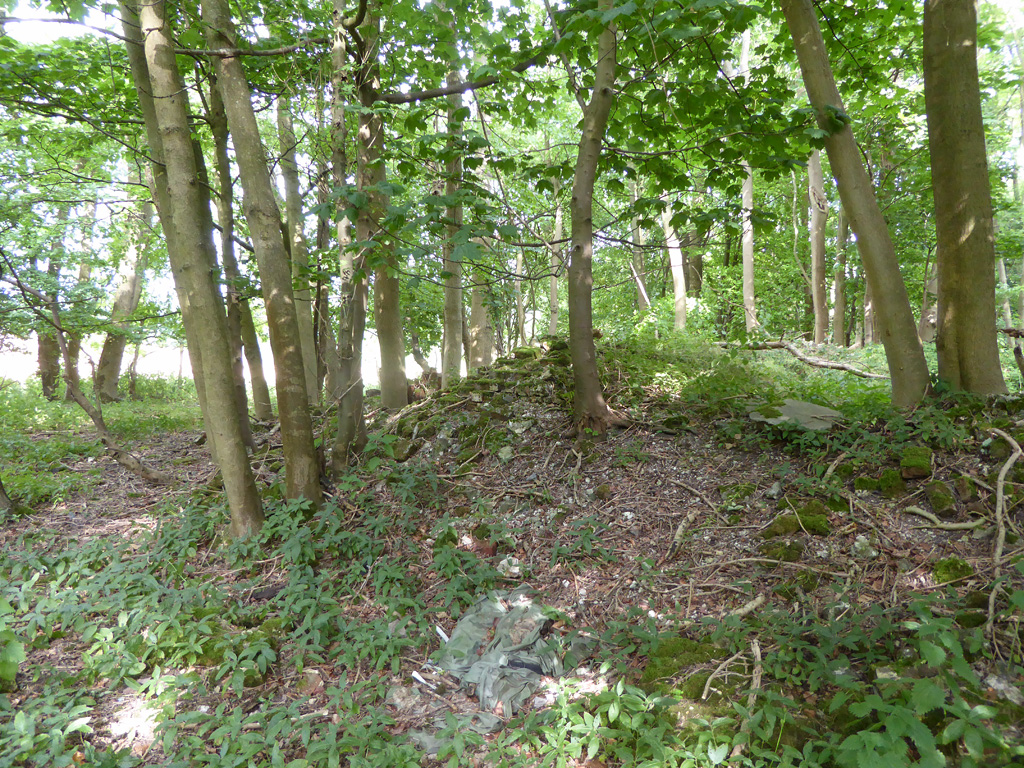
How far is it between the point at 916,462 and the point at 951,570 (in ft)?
2.82

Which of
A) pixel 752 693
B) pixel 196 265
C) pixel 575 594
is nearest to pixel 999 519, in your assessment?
A: pixel 752 693

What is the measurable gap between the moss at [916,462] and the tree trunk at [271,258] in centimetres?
446

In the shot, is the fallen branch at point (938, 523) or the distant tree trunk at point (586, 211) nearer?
the fallen branch at point (938, 523)

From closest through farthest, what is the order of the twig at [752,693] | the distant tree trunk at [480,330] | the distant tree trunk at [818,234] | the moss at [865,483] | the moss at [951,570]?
the twig at [752,693]
the moss at [951,570]
the moss at [865,483]
the distant tree trunk at [480,330]
the distant tree trunk at [818,234]

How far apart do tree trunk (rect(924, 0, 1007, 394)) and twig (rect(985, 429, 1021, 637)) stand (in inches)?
32.0

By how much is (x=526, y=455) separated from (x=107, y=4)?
536 centimetres

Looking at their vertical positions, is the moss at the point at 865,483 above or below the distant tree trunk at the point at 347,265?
below

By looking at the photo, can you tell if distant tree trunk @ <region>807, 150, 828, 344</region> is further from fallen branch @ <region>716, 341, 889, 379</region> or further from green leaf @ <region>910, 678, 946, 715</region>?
green leaf @ <region>910, 678, 946, 715</region>

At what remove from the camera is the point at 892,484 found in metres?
3.29

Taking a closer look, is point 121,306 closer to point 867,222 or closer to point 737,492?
point 737,492

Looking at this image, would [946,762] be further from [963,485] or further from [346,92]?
[346,92]

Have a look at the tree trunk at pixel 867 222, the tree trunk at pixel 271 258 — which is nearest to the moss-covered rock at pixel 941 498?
the tree trunk at pixel 867 222

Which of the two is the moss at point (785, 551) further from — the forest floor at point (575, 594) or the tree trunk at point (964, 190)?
the tree trunk at point (964, 190)

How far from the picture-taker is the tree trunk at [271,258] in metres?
4.05
